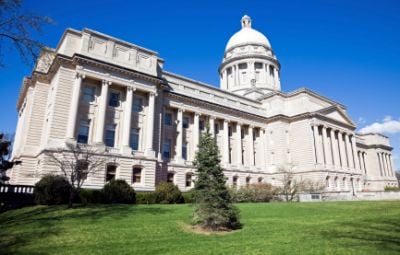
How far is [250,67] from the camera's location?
69812mm

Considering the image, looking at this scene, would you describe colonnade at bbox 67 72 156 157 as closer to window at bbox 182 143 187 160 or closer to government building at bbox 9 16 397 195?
government building at bbox 9 16 397 195

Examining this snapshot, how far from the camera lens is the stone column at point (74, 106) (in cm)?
2777

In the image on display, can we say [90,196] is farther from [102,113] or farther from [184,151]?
[184,151]

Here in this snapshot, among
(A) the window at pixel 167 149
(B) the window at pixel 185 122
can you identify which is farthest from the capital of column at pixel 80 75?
(B) the window at pixel 185 122

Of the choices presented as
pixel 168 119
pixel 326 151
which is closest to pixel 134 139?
pixel 168 119

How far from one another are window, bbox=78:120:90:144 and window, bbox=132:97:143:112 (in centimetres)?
613

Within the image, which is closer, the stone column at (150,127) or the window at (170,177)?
the stone column at (150,127)

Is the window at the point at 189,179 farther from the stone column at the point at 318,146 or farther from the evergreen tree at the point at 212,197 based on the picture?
the evergreen tree at the point at 212,197

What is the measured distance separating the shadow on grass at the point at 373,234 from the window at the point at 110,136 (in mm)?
25339

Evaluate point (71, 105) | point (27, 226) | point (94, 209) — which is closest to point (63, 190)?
point (94, 209)

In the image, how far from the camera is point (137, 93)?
114ft

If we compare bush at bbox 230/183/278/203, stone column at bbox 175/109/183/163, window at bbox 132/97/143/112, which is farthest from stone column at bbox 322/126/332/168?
window at bbox 132/97/143/112

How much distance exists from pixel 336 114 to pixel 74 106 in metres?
49.4

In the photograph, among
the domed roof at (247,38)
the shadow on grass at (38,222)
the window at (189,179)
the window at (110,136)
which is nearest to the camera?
the shadow on grass at (38,222)
